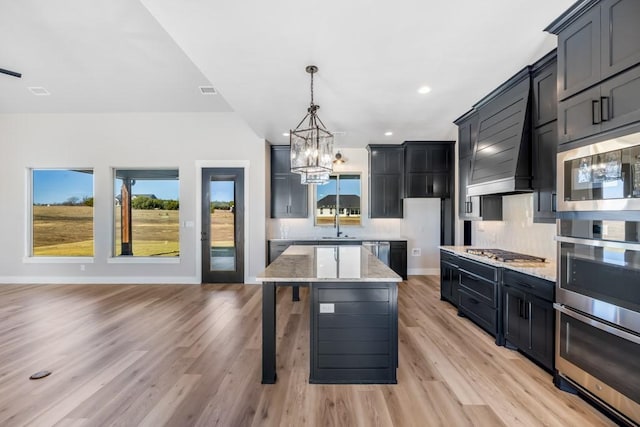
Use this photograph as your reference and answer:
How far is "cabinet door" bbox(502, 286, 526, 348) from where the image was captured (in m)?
2.71

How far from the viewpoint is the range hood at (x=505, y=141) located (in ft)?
9.89

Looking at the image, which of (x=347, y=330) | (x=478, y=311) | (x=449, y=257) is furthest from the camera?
(x=449, y=257)

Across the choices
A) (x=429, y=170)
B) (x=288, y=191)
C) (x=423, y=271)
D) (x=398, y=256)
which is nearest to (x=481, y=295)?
(x=398, y=256)

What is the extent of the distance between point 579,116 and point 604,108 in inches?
8.1

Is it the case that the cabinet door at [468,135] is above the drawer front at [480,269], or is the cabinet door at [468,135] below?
above

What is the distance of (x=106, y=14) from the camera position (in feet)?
10.6

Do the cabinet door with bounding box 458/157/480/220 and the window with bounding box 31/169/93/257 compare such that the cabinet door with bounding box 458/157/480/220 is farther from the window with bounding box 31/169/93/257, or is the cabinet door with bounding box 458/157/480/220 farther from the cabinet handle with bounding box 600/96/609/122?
the window with bounding box 31/169/93/257

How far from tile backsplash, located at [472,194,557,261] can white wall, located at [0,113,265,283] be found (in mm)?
4036

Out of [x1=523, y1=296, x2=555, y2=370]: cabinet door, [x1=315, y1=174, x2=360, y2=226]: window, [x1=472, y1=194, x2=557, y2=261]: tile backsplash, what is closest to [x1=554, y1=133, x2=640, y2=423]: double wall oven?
[x1=523, y1=296, x2=555, y2=370]: cabinet door

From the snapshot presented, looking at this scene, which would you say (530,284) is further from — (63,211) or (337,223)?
(63,211)

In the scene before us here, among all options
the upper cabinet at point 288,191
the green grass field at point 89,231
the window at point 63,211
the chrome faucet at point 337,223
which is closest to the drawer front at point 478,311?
the chrome faucet at point 337,223

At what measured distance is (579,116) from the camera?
2064 mm

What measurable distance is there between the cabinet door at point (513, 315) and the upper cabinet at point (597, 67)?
1.51 meters

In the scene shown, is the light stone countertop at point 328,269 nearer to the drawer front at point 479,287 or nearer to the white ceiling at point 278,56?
the drawer front at point 479,287
